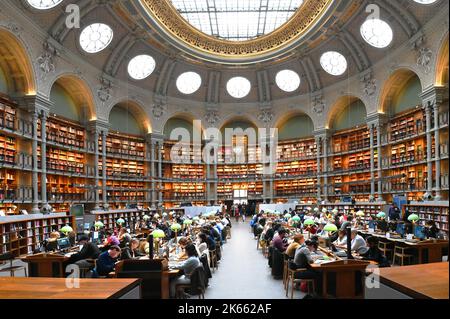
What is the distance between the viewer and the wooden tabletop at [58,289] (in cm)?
272

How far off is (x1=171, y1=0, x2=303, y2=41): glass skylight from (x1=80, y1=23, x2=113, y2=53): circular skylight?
16.0 ft

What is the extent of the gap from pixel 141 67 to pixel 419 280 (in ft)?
86.6

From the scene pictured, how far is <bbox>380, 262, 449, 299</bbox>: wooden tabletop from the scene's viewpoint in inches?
85.2

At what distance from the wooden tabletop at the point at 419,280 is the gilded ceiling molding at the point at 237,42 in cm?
2056

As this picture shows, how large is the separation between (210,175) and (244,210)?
4249mm

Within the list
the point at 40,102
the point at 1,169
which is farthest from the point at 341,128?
the point at 1,169

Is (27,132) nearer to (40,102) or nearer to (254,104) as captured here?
(40,102)

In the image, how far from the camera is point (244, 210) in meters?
29.2

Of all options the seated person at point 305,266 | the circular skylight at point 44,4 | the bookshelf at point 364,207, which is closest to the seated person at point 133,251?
the seated person at point 305,266

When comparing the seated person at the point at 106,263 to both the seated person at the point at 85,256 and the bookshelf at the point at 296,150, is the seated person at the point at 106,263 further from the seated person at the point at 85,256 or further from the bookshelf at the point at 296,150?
Answer: the bookshelf at the point at 296,150

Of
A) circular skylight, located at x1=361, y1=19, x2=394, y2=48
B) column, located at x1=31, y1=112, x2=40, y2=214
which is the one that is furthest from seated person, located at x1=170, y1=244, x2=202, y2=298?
circular skylight, located at x1=361, y1=19, x2=394, y2=48

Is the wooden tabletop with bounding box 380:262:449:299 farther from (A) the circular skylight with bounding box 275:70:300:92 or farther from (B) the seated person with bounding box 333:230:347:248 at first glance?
(A) the circular skylight with bounding box 275:70:300:92

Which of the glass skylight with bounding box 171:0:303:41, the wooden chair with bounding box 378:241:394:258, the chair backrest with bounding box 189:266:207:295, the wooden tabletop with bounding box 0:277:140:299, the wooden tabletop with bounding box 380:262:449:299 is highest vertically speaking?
the glass skylight with bounding box 171:0:303:41

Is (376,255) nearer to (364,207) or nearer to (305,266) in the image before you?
(305,266)
